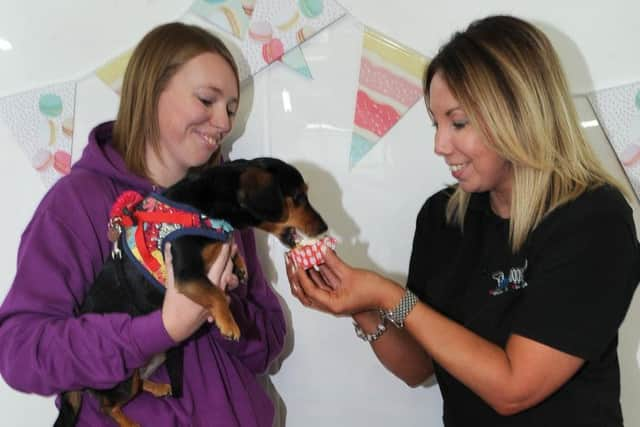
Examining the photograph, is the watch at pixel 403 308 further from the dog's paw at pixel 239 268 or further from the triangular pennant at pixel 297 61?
the triangular pennant at pixel 297 61

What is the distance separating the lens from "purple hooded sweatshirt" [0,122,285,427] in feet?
3.05

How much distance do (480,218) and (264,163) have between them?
1.53ft

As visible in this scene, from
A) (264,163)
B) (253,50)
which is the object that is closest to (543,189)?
(264,163)

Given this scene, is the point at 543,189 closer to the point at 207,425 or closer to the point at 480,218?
the point at 480,218

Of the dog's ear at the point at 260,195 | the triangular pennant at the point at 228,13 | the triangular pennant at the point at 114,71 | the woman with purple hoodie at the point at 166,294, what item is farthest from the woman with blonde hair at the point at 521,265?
the triangular pennant at the point at 114,71

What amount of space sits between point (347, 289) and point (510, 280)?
303mm

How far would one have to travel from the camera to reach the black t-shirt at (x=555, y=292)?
881 mm

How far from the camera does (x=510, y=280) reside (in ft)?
3.35

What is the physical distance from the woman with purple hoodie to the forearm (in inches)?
9.2

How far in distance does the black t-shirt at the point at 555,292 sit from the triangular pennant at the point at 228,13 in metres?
0.71

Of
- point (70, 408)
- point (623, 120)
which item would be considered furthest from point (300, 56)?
point (70, 408)

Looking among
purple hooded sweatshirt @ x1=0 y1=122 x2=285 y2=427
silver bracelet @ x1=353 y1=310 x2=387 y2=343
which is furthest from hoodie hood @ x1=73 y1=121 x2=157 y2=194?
silver bracelet @ x1=353 y1=310 x2=387 y2=343

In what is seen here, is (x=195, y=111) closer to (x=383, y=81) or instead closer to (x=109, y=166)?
(x=109, y=166)

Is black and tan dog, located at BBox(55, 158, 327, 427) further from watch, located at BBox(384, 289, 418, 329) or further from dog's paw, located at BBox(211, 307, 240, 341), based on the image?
watch, located at BBox(384, 289, 418, 329)
